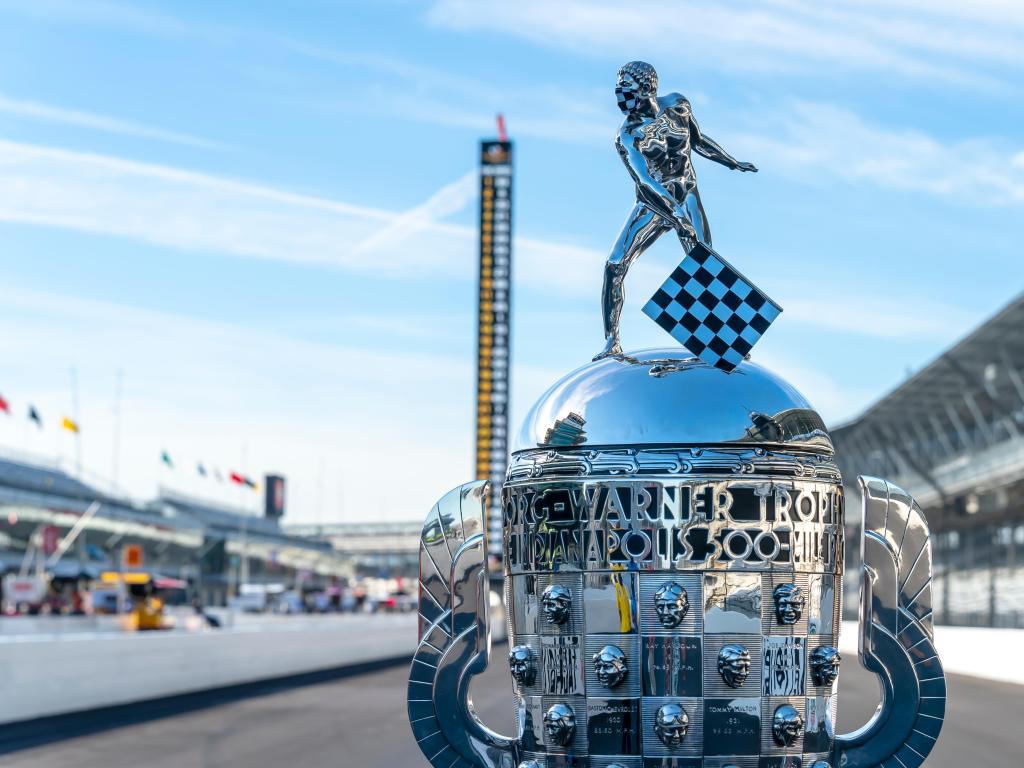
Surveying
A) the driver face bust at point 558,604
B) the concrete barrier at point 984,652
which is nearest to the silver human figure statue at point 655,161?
the driver face bust at point 558,604

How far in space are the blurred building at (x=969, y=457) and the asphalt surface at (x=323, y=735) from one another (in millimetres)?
16210

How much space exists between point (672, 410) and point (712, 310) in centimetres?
62

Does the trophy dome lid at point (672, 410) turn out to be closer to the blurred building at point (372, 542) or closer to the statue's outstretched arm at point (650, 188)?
the statue's outstretched arm at point (650, 188)

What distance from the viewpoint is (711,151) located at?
6.32 m

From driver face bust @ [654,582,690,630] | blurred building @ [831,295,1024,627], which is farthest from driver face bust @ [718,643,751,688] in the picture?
blurred building @ [831,295,1024,627]

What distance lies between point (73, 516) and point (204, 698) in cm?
6419

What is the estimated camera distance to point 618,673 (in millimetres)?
5102

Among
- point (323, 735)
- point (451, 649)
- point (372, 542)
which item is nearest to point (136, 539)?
point (372, 542)

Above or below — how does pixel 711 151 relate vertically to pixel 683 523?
above

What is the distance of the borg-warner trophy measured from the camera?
5.12 metres

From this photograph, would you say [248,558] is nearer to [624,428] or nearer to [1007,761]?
[1007,761]

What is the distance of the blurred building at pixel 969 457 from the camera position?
39844 mm

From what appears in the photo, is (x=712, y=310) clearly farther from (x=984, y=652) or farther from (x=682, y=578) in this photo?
(x=984, y=652)

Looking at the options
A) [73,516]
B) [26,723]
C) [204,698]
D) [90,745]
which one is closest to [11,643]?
[26,723]
